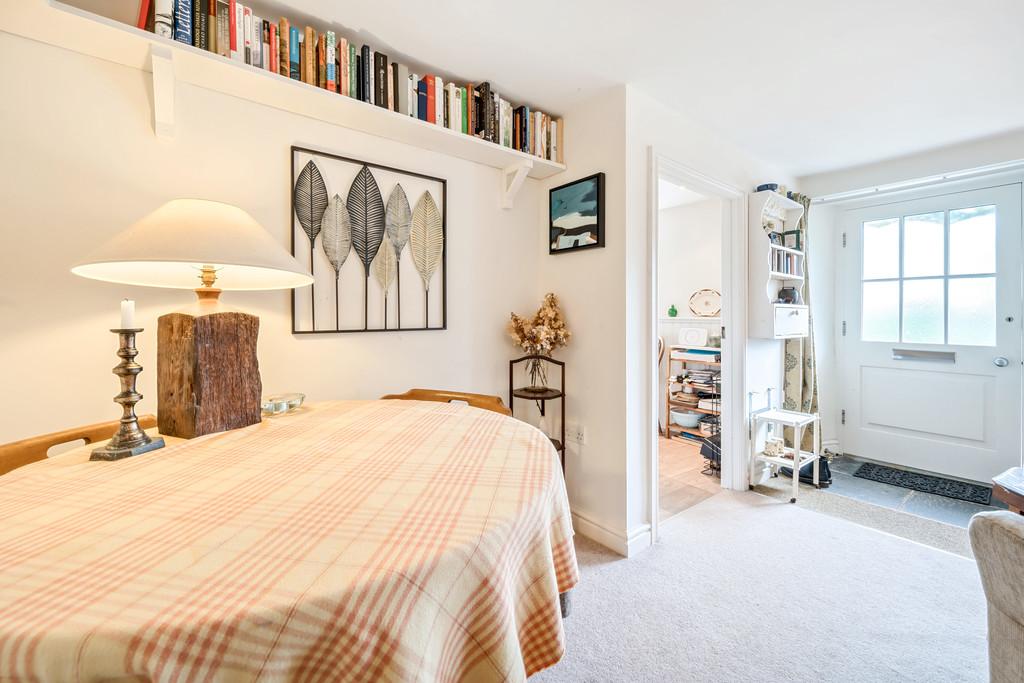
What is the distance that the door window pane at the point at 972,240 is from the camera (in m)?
2.74

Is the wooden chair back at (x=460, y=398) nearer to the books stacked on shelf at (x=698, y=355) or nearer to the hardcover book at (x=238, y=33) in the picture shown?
the hardcover book at (x=238, y=33)

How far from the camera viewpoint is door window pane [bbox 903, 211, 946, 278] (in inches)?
116

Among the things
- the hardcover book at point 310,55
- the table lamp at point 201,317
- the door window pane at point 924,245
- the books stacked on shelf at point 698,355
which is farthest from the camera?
the books stacked on shelf at point 698,355

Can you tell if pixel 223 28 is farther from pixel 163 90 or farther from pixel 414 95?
pixel 414 95

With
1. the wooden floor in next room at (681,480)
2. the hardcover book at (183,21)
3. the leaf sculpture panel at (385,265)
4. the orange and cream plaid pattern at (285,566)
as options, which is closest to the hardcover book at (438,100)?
the leaf sculpture panel at (385,265)

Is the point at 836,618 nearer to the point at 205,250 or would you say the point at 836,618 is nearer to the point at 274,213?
the point at 205,250

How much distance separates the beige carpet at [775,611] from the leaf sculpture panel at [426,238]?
1.60 metres

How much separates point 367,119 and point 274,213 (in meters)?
0.53

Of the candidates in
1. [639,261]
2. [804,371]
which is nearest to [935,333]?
[804,371]

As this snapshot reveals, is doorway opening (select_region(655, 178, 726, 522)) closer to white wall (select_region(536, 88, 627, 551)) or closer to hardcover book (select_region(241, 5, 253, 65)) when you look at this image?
white wall (select_region(536, 88, 627, 551))

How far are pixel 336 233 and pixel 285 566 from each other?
1.49 meters

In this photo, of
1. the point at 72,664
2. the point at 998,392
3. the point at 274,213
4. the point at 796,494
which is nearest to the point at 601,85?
the point at 274,213

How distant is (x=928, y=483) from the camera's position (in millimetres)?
2891

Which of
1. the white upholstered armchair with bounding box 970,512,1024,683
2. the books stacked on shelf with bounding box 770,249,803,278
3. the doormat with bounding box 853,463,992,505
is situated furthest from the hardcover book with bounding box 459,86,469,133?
the doormat with bounding box 853,463,992,505
